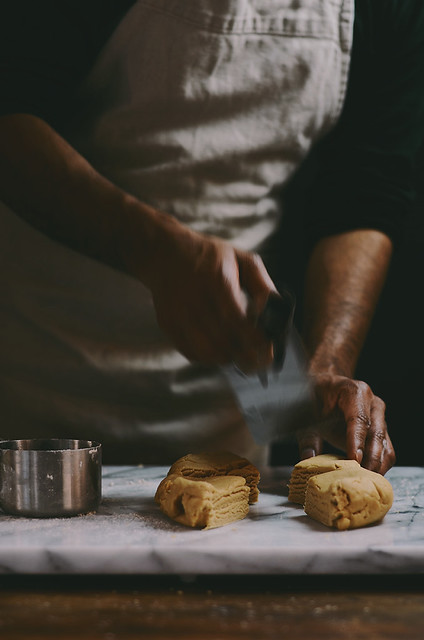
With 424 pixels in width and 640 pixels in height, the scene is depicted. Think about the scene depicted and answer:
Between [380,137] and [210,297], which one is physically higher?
[380,137]

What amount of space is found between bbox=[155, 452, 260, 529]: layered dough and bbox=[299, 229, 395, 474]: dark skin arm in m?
0.24

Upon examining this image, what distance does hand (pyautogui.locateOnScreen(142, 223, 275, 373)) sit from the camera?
4.00 ft

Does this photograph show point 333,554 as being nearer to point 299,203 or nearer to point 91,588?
point 91,588

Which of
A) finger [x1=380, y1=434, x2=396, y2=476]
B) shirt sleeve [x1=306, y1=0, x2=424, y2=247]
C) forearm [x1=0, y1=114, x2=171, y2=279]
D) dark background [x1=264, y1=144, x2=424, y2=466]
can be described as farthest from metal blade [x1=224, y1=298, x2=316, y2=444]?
dark background [x1=264, y1=144, x2=424, y2=466]

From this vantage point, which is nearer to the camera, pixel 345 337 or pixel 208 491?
pixel 208 491

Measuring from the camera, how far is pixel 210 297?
48.6 inches

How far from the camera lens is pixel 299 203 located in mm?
2090

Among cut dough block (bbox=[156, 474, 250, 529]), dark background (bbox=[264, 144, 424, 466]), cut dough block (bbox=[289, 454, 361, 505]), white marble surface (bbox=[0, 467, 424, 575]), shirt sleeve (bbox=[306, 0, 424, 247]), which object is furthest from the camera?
dark background (bbox=[264, 144, 424, 466])

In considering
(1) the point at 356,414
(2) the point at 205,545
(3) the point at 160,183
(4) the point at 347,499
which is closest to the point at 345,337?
(1) the point at 356,414

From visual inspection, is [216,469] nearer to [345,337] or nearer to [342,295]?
[345,337]

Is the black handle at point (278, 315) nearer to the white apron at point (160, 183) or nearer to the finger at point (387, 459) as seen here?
the finger at point (387, 459)

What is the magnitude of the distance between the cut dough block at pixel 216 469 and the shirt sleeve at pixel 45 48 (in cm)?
80

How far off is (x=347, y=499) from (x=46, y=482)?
0.50 meters

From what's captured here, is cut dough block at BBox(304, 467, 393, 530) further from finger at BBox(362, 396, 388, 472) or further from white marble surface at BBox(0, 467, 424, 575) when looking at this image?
finger at BBox(362, 396, 388, 472)
